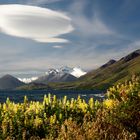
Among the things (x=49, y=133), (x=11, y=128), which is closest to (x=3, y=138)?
(x=11, y=128)

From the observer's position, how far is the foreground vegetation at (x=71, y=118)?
12453 mm

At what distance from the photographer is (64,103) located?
1502 cm

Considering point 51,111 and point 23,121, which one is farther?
point 51,111

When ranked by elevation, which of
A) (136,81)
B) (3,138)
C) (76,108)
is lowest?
(3,138)

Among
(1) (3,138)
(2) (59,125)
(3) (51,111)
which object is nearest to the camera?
(1) (3,138)

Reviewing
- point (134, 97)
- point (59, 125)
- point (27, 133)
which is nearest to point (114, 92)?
point (134, 97)

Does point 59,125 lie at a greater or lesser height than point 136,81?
lesser

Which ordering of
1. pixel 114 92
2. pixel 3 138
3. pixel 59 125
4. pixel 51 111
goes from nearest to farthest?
pixel 3 138, pixel 59 125, pixel 51 111, pixel 114 92

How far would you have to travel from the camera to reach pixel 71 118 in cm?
1287

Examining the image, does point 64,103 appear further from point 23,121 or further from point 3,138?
point 3,138

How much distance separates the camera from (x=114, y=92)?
53.9 ft

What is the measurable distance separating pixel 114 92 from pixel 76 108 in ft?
6.93

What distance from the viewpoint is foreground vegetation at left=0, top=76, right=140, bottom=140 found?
1245cm

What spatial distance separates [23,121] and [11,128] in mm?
806
